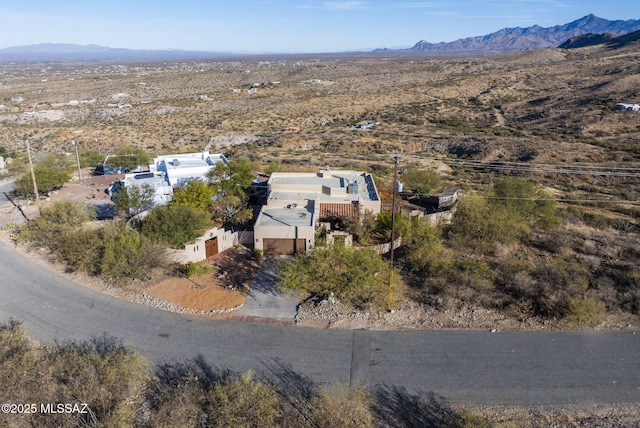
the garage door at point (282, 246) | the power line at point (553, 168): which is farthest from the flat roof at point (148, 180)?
the power line at point (553, 168)

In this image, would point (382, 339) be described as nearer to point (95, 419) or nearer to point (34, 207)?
point (95, 419)

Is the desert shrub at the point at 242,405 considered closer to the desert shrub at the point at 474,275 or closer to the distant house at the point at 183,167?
the desert shrub at the point at 474,275

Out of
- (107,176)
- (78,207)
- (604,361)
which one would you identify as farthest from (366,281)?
(107,176)

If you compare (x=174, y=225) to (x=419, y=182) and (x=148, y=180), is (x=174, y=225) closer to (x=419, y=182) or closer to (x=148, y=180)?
(x=148, y=180)

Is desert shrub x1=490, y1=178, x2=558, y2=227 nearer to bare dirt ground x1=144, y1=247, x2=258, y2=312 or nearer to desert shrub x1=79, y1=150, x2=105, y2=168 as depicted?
bare dirt ground x1=144, y1=247, x2=258, y2=312

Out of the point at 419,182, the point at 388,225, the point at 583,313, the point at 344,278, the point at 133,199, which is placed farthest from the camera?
the point at 419,182

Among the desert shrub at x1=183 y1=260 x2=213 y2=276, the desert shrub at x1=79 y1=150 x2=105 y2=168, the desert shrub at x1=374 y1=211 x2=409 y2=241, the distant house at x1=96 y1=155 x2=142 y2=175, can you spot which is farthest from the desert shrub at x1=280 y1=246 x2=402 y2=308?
the desert shrub at x1=79 y1=150 x2=105 y2=168

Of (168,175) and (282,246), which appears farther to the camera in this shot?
(168,175)

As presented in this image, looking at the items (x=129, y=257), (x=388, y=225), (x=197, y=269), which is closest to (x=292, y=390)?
(x=197, y=269)
